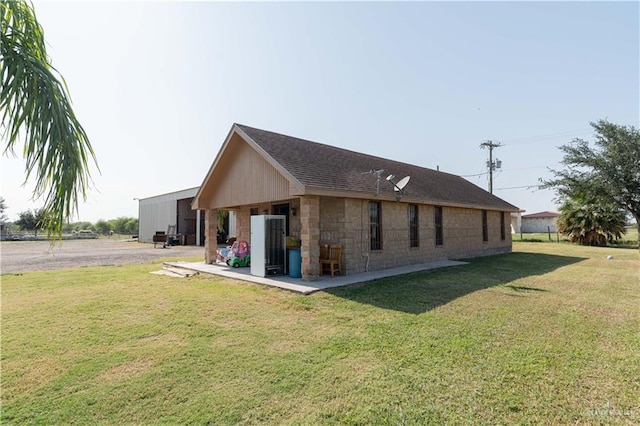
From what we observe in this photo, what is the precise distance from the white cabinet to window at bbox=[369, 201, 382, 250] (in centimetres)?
302

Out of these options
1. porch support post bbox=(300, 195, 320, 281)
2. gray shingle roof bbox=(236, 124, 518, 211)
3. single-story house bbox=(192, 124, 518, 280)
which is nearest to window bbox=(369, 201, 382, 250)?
single-story house bbox=(192, 124, 518, 280)

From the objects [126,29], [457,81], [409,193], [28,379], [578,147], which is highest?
[457,81]

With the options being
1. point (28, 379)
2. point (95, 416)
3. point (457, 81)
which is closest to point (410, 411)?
point (95, 416)

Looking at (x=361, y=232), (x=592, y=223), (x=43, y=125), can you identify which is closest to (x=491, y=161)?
(x=592, y=223)

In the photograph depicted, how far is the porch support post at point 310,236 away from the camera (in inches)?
347

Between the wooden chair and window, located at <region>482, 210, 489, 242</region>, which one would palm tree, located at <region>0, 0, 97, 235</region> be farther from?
window, located at <region>482, 210, 489, 242</region>

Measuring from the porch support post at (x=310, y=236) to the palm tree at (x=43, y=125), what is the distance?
6.86 meters

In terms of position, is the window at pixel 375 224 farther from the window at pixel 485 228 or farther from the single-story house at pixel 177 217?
the single-story house at pixel 177 217

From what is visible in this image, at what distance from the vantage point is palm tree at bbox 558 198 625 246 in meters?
24.0

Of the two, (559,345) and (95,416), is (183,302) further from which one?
(559,345)

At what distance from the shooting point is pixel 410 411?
113 inches

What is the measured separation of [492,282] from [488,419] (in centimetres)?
724

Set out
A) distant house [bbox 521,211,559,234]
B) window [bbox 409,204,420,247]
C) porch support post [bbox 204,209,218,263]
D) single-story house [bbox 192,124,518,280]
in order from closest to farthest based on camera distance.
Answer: single-story house [bbox 192,124,518,280]
window [bbox 409,204,420,247]
porch support post [bbox 204,209,218,263]
distant house [bbox 521,211,559,234]

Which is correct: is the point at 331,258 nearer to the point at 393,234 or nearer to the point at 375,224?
the point at 375,224
